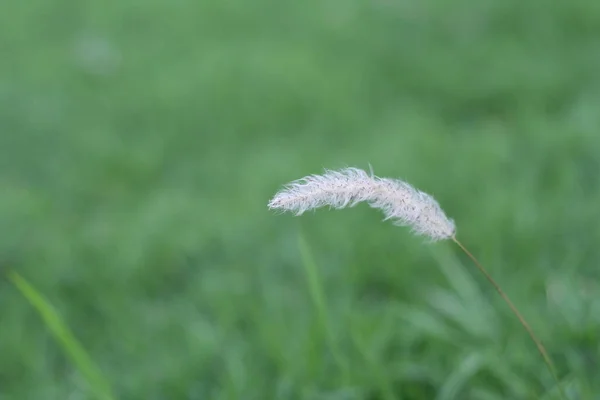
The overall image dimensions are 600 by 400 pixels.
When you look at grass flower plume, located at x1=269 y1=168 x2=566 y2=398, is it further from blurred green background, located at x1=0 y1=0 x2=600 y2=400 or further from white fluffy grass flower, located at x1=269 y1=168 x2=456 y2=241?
blurred green background, located at x1=0 y1=0 x2=600 y2=400

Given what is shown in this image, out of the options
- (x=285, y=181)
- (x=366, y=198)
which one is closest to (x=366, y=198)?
(x=366, y=198)

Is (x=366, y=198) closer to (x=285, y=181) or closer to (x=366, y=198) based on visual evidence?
(x=366, y=198)

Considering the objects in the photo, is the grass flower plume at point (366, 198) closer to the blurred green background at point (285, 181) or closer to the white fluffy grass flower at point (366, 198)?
the white fluffy grass flower at point (366, 198)

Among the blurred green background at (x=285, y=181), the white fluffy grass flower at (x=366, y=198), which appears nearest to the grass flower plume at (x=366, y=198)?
the white fluffy grass flower at (x=366, y=198)

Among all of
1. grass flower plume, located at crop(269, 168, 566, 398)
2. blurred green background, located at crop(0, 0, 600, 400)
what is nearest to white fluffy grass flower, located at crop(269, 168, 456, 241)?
grass flower plume, located at crop(269, 168, 566, 398)

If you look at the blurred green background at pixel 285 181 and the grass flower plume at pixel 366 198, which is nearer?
the grass flower plume at pixel 366 198

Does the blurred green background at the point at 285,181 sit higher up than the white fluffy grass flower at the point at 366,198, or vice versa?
the blurred green background at the point at 285,181
